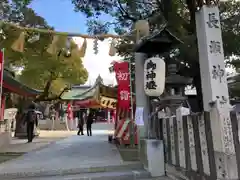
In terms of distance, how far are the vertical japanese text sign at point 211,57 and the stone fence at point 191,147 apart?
1.39ft

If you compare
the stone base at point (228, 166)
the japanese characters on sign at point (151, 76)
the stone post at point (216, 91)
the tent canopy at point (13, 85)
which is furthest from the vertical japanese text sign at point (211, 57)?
the tent canopy at point (13, 85)

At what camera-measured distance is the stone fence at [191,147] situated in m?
4.78

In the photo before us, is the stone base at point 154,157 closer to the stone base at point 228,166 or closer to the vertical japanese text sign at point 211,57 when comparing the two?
the vertical japanese text sign at point 211,57

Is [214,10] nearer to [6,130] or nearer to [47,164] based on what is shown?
[47,164]

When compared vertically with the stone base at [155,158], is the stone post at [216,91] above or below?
above

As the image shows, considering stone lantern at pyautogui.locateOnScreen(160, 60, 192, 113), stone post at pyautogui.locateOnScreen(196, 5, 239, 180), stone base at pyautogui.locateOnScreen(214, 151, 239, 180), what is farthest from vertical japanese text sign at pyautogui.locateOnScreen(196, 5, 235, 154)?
stone lantern at pyautogui.locateOnScreen(160, 60, 192, 113)

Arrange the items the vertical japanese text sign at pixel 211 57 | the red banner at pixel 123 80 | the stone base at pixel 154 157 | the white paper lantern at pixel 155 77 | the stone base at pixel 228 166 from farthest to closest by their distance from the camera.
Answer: the red banner at pixel 123 80, the white paper lantern at pixel 155 77, the stone base at pixel 154 157, the vertical japanese text sign at pixel 211 57, the stone base at pixel 228 166

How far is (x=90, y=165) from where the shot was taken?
7.68m

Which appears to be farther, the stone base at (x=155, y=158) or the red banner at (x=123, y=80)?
the red banner at (x=123, y=80)

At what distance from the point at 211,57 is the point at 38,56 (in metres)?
13.8

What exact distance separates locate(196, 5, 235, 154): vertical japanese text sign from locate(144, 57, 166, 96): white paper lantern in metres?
1.88

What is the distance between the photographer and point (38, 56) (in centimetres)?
1681

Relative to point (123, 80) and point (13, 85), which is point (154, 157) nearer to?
point (123, 80)

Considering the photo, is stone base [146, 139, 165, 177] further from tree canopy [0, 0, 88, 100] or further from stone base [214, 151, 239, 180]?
tree canopy [0, 0, 88, 100]
